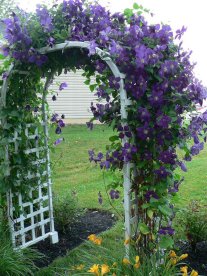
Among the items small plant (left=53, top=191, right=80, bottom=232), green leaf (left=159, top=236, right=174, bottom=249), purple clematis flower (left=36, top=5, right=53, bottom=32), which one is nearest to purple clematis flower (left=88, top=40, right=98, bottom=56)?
purple clematis flower (left=36, top=5, right=53, bottom=32)

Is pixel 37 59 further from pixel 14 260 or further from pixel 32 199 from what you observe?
pixel 14 260

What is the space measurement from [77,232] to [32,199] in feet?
2.76

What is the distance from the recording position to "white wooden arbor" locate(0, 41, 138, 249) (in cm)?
285

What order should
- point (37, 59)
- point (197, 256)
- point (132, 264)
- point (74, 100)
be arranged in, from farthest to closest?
point (74, 100)
point (197, 256)
point (37, 59)
point (132, 264)

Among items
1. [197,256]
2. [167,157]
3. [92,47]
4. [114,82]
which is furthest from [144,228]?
[92,47]

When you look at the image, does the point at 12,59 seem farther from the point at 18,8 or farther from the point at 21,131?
the point at 21,131

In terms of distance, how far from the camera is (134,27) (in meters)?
2.73

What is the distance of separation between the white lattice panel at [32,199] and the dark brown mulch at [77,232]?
10 centimetres

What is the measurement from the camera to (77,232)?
178 inches

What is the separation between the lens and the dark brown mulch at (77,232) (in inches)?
156

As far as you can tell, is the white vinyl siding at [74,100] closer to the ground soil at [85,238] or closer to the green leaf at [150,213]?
the ground soil at [85,238]

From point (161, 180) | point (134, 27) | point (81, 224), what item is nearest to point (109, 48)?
point (134, 27)

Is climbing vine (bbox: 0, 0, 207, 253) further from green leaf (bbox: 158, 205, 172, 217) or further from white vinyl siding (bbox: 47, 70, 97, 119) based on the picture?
white vinyl siding (bbox: 47, 70, 97, 119)

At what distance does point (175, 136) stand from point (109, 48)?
73cm
